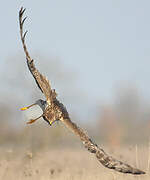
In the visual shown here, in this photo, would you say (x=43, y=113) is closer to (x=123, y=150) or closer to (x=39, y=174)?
(x=39, y=174)

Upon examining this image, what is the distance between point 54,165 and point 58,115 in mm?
3305

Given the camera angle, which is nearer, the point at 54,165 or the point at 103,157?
the point at 103,157

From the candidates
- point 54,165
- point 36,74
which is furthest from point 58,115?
point 54,165

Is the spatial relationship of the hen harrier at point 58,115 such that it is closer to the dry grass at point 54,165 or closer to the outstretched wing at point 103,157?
the outstretched wing at point 103,157

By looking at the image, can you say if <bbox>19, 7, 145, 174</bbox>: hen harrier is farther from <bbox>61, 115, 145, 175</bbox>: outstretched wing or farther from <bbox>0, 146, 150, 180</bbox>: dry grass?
<bbox>0, 146, 150, 180</bbox>: dry grass

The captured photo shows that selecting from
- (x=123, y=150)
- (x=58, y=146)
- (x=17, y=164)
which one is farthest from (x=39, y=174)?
(x=123, y=150)

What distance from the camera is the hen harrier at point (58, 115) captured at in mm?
8211

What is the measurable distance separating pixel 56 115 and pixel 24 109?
1.79 ft

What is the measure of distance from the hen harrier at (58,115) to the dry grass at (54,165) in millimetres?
1290

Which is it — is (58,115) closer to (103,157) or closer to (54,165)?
(103,157)

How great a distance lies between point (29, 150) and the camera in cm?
1117

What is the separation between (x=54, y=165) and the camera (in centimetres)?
1180

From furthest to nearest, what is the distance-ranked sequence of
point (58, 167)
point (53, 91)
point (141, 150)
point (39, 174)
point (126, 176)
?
point (141, 150), point (58, 167), point (39, 174), point (126, 176), point (53, 91)

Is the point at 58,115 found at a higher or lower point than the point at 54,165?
higher
